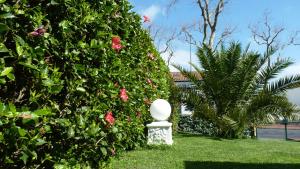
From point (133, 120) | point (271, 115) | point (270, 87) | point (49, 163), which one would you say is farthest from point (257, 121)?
point (49, 163)

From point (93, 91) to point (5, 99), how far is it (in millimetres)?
1065

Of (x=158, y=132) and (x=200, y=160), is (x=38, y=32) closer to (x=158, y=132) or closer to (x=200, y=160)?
(x=200, y=160)

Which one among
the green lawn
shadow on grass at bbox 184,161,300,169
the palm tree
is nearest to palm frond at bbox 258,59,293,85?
the palm tree

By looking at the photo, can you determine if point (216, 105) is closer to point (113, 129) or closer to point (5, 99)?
point (113, 129)

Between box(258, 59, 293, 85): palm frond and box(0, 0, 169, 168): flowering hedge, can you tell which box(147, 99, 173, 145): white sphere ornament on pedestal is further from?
box(258, 59, 293, 85): palm frond

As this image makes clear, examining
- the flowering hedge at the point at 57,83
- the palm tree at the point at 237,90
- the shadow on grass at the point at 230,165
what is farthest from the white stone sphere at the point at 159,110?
the palm tree at the point at 237,90

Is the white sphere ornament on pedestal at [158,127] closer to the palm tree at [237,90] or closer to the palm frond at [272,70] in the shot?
the palm tree at [237,90]

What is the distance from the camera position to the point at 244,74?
558 inches

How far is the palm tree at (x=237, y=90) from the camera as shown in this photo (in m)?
13.8

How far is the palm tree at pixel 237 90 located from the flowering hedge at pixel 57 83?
32.8 feet

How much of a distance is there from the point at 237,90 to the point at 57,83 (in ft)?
40.0

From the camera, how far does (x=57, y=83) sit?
2842mm

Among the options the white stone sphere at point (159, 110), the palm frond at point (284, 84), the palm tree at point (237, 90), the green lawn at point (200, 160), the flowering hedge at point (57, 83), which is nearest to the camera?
the flowering hedge at point (57, 83)

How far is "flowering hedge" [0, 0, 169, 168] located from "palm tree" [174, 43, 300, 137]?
10.0 meters
